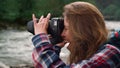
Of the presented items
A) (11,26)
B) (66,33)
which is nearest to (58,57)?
(66,33)

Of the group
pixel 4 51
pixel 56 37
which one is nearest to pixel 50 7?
pixel 4 51

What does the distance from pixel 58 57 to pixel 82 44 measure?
0.41 feet

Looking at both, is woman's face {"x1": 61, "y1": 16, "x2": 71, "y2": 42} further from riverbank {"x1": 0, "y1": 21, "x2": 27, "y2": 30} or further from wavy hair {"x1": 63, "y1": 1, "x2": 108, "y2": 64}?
riverbank {"x1": 0, "y1": 21, "x2": 27, "y2": 30}

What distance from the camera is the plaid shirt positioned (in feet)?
5.28

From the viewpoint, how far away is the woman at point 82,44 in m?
1.61

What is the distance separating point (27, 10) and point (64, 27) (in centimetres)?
3404

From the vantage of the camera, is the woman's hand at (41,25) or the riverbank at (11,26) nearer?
the woman's hand at (41,25)

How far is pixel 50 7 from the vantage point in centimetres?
3650

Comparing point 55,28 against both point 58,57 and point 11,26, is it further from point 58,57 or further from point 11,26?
point 11,26

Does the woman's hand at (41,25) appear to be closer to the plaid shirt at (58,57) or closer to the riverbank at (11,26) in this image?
the plaid shirt at (58,57)

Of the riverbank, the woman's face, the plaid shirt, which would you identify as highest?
the woman's face

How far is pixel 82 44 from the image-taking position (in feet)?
5.31

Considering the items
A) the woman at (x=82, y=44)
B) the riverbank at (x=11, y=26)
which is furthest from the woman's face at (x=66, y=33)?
the riverbank at (x=11, y=26)

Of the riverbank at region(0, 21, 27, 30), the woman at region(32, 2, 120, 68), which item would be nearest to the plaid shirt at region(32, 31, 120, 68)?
the woman at region(32, 2, 120, 68)
